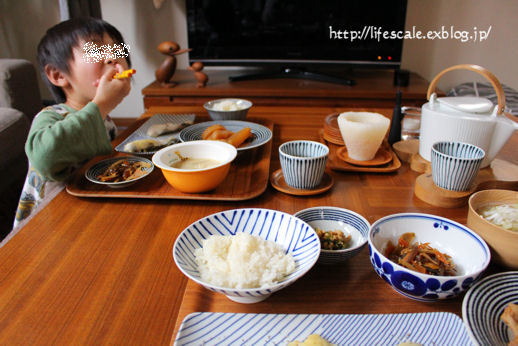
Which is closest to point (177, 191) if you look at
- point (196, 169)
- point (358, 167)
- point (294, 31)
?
point (196, 169)

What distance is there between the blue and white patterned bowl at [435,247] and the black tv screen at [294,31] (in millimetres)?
2198

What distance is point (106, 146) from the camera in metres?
1.05

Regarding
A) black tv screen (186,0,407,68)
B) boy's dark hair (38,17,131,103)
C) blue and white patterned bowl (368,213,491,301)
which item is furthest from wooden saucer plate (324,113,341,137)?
black tv screen (186,0,407,68)

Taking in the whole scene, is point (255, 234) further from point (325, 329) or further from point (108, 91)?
point (108, 91)

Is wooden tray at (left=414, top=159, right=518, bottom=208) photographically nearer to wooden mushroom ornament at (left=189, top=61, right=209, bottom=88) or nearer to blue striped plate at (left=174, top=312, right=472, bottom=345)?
blue striped plate at (left=174, top=312, right=472, bottom=345)

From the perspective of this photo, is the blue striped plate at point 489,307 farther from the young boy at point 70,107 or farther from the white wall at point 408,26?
the white wall at point 408,26

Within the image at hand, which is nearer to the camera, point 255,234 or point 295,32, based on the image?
point 255,234

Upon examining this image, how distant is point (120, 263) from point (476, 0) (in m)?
2.99

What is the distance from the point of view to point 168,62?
8.18 feet

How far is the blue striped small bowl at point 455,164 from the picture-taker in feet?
2.66

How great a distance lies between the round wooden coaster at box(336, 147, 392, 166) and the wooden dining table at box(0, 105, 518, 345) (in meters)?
0.14

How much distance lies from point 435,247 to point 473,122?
428 mm

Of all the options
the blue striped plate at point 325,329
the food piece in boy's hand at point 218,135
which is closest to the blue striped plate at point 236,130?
the food piece in boy's hand at point 218,135

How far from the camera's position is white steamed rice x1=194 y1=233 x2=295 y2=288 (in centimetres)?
57
